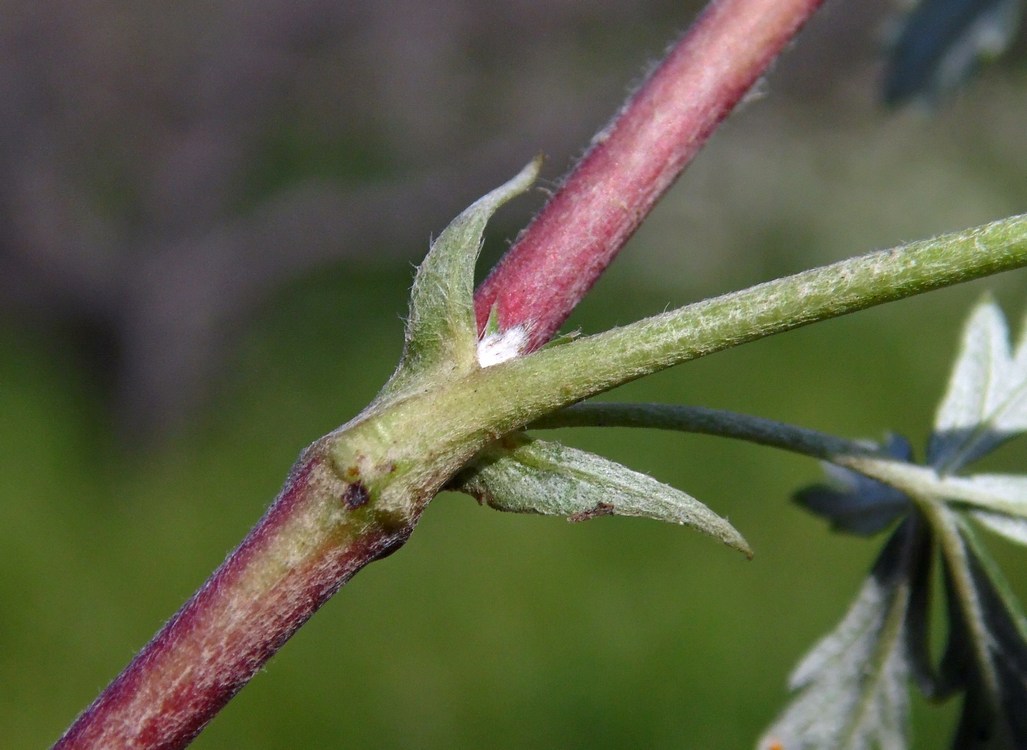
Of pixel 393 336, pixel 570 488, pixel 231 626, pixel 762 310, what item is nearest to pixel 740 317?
pixel 762 310

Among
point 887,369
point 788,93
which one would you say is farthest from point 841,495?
point 788,93

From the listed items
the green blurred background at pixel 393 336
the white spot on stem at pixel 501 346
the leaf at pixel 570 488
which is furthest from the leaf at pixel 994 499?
the green blurred background at pixel 393 336

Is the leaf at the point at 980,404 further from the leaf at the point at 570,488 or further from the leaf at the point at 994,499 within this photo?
the leaf at the point at 570,488

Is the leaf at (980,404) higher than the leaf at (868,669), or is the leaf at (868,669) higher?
the leaf at (980,404)

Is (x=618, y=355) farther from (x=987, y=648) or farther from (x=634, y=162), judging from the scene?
(x=987, y=648)

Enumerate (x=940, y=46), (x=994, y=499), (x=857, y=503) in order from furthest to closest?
(x=940, y=46) → (x=857, y=503) → (x=994, y=499)
